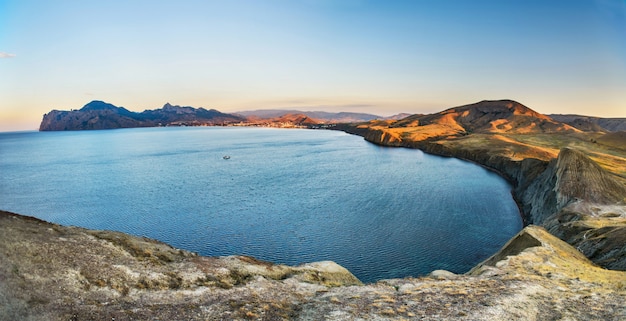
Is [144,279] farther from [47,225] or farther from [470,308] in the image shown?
[470,308]

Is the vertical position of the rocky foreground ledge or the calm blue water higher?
the rocky foreground ledge

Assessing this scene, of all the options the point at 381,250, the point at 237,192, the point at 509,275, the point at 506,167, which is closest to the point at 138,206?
the point at 237,192

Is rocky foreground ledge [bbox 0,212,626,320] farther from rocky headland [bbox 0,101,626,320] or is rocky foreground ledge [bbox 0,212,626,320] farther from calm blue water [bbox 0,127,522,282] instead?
calm blue water [bbox 0,127,522,282]

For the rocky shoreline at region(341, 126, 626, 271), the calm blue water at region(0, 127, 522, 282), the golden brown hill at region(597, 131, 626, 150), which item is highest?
the golden brown hill at region(597, 131, 626, 150)

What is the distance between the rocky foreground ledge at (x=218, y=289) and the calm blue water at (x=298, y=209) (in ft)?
72.9

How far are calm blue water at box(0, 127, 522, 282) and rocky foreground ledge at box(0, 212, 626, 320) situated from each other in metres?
22.2

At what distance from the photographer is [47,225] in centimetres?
2258

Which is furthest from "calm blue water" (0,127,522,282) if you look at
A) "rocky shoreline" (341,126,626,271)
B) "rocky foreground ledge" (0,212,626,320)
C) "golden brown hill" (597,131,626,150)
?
"golden brown hill" (597,131,626,150)

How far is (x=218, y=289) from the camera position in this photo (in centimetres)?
2162

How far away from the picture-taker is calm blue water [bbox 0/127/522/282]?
53.1 metres

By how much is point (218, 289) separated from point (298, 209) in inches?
2051

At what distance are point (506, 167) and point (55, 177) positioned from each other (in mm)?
160249

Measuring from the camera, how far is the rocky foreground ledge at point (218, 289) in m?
17.3

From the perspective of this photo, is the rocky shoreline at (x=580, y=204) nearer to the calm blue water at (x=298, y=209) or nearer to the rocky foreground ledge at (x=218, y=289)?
the calm blue water at (x=298, y=209)
